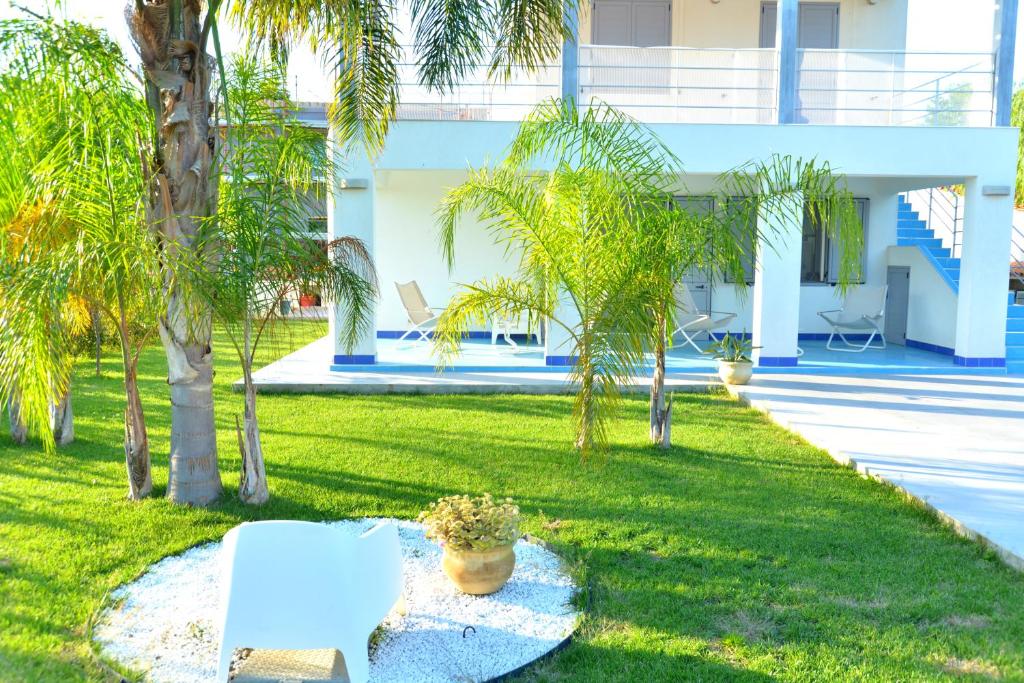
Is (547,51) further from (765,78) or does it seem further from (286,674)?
(765,78)

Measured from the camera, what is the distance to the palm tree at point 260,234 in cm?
514

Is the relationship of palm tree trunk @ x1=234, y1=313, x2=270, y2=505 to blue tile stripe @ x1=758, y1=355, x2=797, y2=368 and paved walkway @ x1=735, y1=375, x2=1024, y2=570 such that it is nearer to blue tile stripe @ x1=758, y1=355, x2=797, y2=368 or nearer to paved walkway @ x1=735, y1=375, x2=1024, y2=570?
paved walkway @ x1=735, y1=375, x2=1024, y2=570

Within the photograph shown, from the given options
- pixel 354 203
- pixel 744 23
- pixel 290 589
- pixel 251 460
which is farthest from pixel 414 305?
pixel 290 589

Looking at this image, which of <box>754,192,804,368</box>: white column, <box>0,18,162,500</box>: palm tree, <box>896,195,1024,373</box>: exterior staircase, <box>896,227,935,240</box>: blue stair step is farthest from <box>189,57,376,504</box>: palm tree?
<box>896,227,935,240</box>: blue stair step

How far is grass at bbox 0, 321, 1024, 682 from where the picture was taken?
12.9 ft

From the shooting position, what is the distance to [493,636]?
13.6 feet

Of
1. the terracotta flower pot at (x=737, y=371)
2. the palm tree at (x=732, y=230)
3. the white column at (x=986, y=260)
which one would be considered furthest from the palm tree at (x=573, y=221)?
the white column at (x=986, y=260)

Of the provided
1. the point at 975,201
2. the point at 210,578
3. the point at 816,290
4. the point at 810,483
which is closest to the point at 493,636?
the point at 210,578

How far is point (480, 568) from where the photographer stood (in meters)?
4.54

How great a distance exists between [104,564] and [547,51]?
483cm

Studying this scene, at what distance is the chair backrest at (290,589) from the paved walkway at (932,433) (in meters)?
3.74

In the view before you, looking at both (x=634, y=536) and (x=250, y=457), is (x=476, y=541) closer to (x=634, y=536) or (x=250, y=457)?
(x=634, y=536)

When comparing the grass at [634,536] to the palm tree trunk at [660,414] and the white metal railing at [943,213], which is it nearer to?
the palm tree trunk at [660,414]

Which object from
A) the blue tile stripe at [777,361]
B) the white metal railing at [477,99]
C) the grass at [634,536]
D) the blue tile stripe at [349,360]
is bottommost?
the grass at [634,536]
